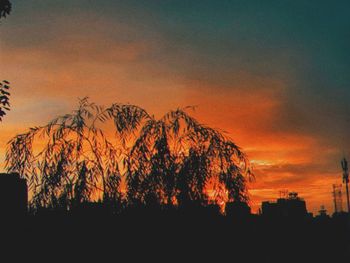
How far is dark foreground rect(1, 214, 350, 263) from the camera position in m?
15.1

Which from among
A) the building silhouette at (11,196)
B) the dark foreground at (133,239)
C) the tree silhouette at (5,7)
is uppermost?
the tree silhouette at (5,7)

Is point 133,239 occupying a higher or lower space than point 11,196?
lower

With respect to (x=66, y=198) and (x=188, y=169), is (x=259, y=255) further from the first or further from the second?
(x=66, y=198)

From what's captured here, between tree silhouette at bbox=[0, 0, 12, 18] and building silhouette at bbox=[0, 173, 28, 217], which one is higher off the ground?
tree silhouette at bbox=[0, 0, 12, 18]

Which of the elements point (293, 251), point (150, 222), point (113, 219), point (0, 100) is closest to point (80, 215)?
point (113, 219)

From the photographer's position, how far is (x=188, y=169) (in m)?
17.6

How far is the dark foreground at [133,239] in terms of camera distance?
49.4 ft

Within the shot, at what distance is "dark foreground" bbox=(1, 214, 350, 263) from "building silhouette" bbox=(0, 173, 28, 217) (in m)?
0.37

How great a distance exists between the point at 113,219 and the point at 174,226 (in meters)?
1.90

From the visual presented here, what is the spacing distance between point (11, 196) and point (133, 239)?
398 centimetres

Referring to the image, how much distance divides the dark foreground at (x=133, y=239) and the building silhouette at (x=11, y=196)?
0.37 metres

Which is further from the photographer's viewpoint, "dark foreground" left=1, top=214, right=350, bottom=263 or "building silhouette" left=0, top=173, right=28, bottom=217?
"dark foreground" left=1, top=214, right=350, bottom=263

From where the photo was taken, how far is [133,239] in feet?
52.5

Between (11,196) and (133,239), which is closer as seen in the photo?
(11,196)
